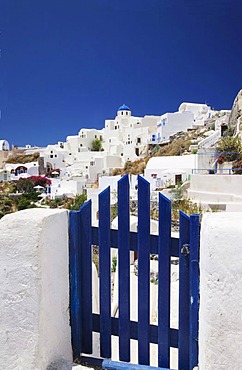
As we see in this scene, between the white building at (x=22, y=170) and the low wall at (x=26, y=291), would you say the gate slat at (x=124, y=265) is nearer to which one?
the low wall at (x=26, y=291)

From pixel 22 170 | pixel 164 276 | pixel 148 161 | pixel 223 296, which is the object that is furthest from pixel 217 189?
pixel 22 170

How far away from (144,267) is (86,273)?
1.42 feet

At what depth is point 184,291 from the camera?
1.83 m

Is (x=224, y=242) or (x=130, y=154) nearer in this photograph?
(x=224, y=242)

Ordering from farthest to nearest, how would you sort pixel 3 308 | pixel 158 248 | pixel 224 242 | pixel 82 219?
pixel 82 219, pixel 158 248, pixel 3 308, pixel 224 242

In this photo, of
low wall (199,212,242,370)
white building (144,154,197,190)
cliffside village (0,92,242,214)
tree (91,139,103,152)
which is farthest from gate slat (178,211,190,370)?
tree (91,139,103,152)

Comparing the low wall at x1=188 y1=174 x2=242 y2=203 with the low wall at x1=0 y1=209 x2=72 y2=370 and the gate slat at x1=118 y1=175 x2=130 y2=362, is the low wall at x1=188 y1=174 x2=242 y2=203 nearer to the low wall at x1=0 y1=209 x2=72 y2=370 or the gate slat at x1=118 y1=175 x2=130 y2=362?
the gate slat at x1=118 y1=175 x2=130 y2=362

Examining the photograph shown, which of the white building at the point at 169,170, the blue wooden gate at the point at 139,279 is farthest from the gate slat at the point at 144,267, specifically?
the white building at the point at 169,170

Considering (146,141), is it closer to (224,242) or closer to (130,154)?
(130,154)

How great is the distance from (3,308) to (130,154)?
152ft

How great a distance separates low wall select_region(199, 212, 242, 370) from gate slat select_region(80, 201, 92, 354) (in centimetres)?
86

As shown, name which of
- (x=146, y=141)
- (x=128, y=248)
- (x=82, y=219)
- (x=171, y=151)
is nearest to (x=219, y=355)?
(x=128, y=248)

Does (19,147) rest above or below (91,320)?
above

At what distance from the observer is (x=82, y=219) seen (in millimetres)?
2043
